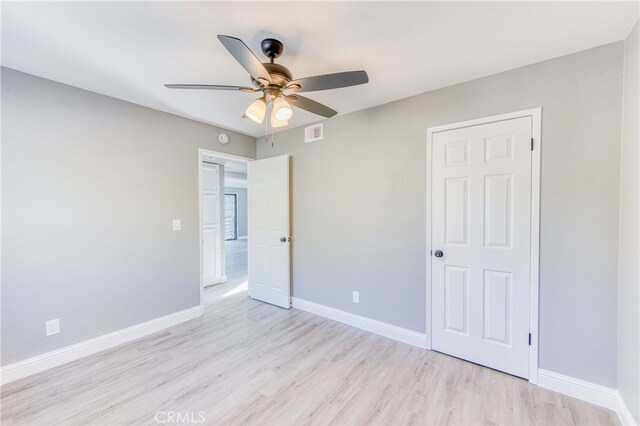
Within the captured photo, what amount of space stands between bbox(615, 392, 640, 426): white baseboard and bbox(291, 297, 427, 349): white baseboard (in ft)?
4.03

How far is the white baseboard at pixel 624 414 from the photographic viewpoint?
A: 1510 millimetres

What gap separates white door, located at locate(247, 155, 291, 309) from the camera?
3.50m

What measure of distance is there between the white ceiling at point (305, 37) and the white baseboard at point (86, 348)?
92.5 inches

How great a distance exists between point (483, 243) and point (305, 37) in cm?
209

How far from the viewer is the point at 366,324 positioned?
2.89 meters

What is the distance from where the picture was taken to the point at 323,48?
1.76 m

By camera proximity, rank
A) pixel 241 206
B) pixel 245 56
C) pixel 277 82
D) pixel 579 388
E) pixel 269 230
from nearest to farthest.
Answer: pixel 245 56
pixel 277 82
pixel 579 388
pixel 269 230
pixel 241 206

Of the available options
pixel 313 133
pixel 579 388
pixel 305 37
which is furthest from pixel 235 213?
pixel 579 388

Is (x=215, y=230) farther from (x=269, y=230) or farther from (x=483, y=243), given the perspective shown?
(x=483, y=243)

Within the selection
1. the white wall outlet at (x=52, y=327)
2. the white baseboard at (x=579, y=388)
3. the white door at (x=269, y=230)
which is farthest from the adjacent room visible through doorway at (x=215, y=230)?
the white baseboard at (x=579, y=388)

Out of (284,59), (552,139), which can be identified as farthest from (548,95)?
(284,59)

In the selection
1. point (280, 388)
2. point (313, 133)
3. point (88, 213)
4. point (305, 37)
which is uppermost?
point (305, 37)

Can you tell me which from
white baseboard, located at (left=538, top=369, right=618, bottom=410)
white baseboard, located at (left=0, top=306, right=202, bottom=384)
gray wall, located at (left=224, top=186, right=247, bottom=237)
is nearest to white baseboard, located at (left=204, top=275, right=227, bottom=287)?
white baseboard, located at (left=0, top=306, right=202, bottom=384)

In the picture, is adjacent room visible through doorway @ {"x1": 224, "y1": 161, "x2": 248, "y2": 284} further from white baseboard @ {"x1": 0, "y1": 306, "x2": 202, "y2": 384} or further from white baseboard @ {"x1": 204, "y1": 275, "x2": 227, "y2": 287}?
white baseboard @ {"x1": 0, "y1": 306, "x2": 202, "y2": 384}
